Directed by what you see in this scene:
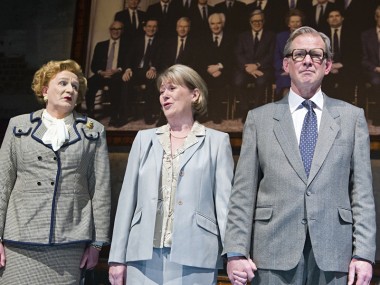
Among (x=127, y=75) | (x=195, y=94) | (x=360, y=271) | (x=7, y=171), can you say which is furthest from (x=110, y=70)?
(x=360, y=271)

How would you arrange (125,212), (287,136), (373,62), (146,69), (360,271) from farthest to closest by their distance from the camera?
(146,69)
(373,62)
(125,212)
(287,136)
(360,271)

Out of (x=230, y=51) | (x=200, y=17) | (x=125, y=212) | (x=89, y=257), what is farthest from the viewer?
(x=200, y=17)

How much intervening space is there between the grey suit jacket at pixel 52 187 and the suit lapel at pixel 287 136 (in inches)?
44.9

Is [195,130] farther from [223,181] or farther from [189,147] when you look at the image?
[223,181]

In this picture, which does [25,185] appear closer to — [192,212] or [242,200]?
[192,212]

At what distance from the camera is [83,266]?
3545mm

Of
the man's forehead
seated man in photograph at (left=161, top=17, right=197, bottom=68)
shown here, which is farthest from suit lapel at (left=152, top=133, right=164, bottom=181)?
seated man in photograph at (left=161, top=17, right=197, bottom=68)

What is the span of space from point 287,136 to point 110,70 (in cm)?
334

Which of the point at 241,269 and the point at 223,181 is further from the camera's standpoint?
the point at 223,181

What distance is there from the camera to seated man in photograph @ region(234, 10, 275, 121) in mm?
5406

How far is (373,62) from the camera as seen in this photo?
513 cm

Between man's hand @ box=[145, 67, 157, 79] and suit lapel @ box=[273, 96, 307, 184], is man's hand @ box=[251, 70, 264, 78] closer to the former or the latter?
man's hand @ box=[145, 67, 157, 79]

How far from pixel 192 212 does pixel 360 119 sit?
90 centimetres

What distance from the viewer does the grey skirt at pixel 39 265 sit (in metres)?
3.42
